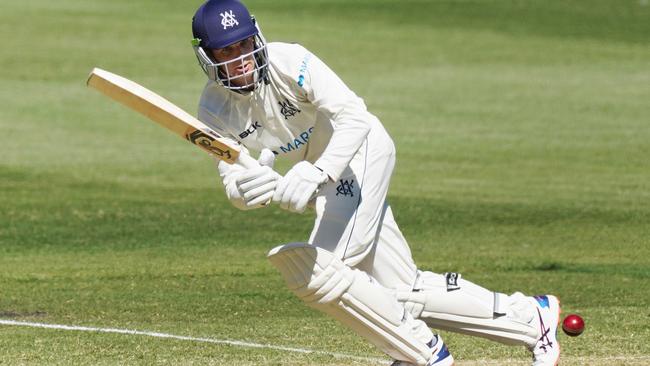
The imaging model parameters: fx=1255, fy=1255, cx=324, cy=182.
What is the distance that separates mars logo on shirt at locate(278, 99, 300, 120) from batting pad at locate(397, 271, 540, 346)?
37.2 inches

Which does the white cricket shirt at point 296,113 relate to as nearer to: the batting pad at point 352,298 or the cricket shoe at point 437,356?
the batting pad at point 352,298

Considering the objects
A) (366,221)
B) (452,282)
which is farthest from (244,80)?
(452,282)

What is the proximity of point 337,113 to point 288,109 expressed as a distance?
0.32 m

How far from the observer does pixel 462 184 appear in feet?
45.4

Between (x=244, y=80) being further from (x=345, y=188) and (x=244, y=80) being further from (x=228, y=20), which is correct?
(x=345, y=188)

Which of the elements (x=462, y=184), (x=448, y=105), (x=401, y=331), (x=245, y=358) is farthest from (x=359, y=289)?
(x=448, y=105)

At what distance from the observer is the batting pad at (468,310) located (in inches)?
225

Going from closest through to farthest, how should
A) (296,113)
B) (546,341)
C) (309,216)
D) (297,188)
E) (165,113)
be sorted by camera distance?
(297,188), (165,113), (296,113), (546,341), (309,216)

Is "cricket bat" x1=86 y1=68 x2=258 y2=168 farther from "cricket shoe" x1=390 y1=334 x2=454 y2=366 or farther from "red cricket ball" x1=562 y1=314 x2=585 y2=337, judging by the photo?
"red cricket ball" x1=562 y1=314 x2=585 y2=337

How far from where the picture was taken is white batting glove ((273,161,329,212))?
511 centimetres

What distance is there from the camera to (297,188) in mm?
5117

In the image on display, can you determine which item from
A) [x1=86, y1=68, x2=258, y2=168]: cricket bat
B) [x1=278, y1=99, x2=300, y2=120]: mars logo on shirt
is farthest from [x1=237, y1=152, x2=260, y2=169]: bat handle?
[x1=278, y1=99, x2=300, y2=120]: mars logo on shirt

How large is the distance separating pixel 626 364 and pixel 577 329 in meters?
0.29

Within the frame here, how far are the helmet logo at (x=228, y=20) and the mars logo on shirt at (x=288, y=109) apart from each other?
0.44 m
